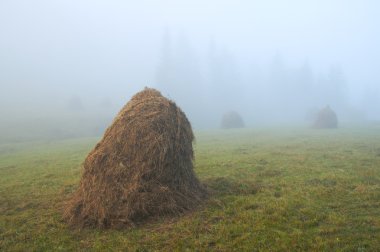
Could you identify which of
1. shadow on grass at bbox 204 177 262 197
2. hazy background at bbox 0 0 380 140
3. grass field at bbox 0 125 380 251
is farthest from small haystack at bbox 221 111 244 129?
shadow on grass at bbox 204 177 262 197

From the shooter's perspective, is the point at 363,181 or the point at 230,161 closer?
the point at 363,181

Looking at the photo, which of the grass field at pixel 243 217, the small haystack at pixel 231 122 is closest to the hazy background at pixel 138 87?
the small haystack at pixel 231 122

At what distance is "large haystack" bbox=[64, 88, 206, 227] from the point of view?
11164mm

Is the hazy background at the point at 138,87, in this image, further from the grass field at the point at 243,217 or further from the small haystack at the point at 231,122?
the grass field at the point at 243,217

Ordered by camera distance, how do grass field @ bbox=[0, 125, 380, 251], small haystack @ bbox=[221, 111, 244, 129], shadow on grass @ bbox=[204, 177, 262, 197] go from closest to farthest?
grass field @ bbox=[0, 125, 380, 251] → shadow on grass @ bbox=[204, 177, 262, 197] → small haystack @ bbox=[221, 111, 244, 129]

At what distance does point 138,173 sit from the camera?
Result: 11.6 metres

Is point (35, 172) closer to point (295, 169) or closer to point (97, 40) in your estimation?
point (295, 169)

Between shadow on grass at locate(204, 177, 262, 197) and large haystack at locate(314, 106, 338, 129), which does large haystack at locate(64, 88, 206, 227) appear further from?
large haystack at locate(314, 106, 338, 129)

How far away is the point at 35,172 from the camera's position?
21.6 m

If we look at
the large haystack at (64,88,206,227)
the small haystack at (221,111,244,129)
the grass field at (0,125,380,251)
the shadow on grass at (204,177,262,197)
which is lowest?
the grass field at (0,125,380,251)

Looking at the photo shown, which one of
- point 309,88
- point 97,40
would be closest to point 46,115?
point 309,88

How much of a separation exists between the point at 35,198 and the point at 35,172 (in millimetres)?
7380

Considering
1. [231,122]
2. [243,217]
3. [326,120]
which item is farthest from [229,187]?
[231,122]

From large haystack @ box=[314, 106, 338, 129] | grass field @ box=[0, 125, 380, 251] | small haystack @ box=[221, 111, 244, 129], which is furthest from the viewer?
small haystack @ box=[221, 111, 244, 129]
